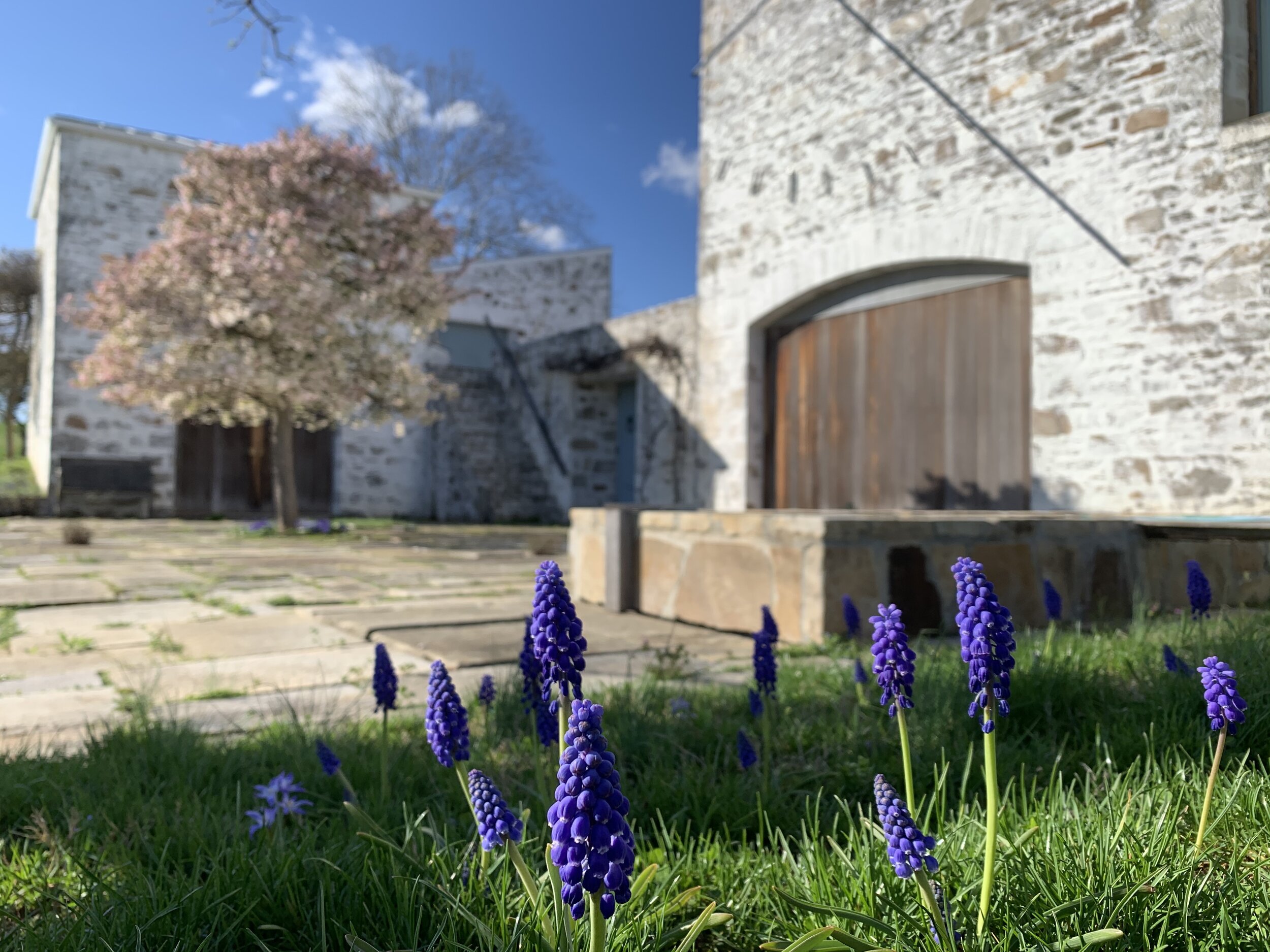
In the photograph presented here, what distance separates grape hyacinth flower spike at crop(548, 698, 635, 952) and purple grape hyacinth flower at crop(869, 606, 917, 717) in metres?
0.53

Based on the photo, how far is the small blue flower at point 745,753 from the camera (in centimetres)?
173

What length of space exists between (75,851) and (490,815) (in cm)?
91

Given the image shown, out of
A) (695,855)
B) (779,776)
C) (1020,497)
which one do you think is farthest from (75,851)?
(1020,497)

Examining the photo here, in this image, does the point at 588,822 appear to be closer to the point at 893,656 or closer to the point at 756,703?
the point at 893,656

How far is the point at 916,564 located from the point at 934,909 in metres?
2.72

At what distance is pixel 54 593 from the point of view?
16.8 feet

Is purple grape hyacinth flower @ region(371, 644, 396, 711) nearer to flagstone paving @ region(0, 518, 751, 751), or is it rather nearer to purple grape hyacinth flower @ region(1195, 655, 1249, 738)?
flagstone paving @ region(0, 518, 751, 751)

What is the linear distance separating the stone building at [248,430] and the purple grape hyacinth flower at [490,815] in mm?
11765

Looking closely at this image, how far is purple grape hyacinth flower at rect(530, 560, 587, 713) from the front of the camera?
106cm

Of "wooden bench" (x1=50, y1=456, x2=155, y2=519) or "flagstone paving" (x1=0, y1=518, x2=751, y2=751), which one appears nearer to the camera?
"flagstone paving" (x1=0, y1=518, x2=751, y2=751)

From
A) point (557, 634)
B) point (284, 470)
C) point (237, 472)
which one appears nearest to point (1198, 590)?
point (557, 634)

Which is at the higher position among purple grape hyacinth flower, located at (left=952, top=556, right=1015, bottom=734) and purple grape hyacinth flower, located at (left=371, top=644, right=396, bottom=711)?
purple grape hyacinth flower, located at (left=952, top=556, right=1015, bottom=734)

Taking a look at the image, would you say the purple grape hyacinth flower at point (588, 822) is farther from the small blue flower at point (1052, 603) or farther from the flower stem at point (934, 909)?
the small blue flower at point (1052, 603)

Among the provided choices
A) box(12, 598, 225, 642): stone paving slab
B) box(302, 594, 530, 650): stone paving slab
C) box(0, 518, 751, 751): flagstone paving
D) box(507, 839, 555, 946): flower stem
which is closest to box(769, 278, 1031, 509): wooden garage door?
box(0, 518, 751, 751): flagstone paving
